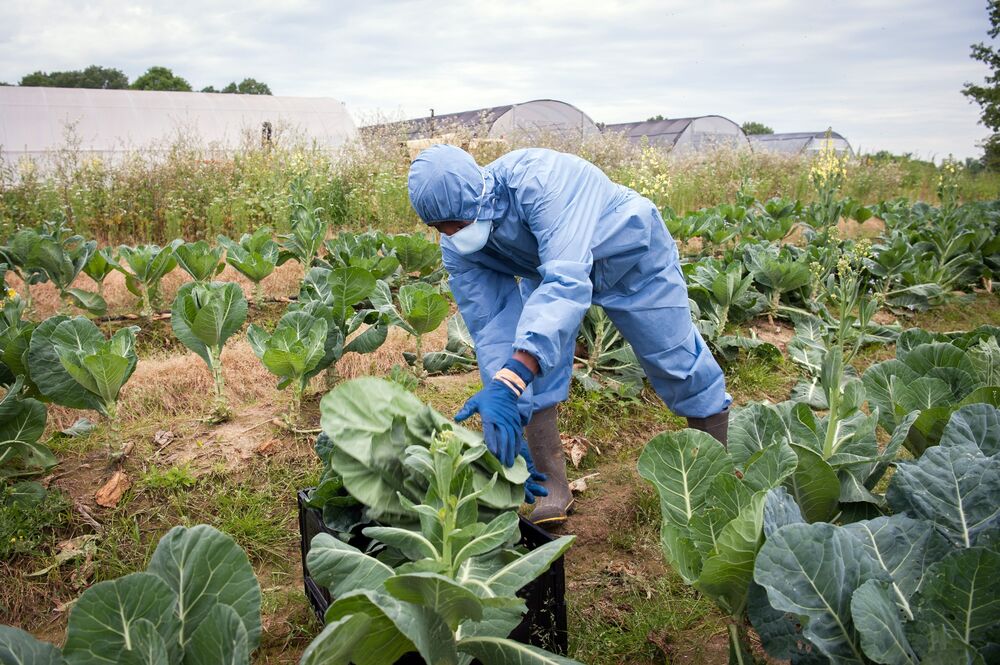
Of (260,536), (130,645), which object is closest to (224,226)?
(260,536)

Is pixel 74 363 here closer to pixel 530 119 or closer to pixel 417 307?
pixel 417 307

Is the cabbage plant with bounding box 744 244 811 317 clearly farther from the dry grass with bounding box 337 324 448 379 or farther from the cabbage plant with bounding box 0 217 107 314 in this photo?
the cabbage plant with bounding box 0 217 107 314

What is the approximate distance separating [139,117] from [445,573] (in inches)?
615

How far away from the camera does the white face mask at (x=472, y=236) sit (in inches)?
99.1

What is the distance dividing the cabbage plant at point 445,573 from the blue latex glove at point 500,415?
0.14 m

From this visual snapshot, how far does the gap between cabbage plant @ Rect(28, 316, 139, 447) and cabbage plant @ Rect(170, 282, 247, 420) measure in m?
0.33

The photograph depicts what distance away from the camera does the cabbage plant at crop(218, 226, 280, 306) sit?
4.83 meters

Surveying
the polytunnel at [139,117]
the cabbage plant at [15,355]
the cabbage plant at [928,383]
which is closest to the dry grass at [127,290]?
the cabbage plant at [15,355]

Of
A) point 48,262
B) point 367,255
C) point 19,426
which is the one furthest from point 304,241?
point 19,426

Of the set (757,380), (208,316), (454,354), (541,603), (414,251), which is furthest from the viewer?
(414,251)

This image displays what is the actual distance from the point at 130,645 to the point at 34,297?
5.00 meters

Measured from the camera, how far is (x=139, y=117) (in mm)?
14578

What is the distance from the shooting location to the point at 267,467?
3.14 meters

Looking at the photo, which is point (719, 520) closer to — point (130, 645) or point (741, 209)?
point (130, 645)
